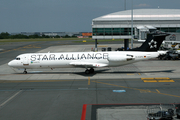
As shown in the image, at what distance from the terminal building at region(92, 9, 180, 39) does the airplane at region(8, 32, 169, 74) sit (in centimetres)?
2700

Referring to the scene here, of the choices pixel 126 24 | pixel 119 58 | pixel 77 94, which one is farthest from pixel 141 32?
pixel 77 94

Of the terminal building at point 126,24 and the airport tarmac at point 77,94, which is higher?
the terminal building at point 126,24

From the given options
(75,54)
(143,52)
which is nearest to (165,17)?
(143,52)

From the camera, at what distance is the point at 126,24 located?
194 feet

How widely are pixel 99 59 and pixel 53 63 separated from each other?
280 inches

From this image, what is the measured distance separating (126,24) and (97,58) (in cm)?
3129

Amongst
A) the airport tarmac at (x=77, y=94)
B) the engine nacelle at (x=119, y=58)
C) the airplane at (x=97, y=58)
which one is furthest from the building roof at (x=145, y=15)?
the airport tarmac at (x=77, y=94)

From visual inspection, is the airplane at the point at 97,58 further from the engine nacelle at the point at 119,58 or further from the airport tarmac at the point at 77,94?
the airport tarmac at the point at 77,94

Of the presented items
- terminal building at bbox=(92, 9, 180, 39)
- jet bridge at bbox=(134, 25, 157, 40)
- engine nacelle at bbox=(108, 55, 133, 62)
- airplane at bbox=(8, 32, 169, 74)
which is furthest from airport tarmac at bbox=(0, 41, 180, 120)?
terminal building at bbox=(92, 9, 180, 39)

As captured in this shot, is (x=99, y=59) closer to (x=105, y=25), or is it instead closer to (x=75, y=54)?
(x=75, y=54)

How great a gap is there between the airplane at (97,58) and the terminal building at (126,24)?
1063 inches

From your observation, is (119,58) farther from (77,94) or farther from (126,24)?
(126,24)

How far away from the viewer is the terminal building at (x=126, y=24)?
56750mm

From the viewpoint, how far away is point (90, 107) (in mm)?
17406
